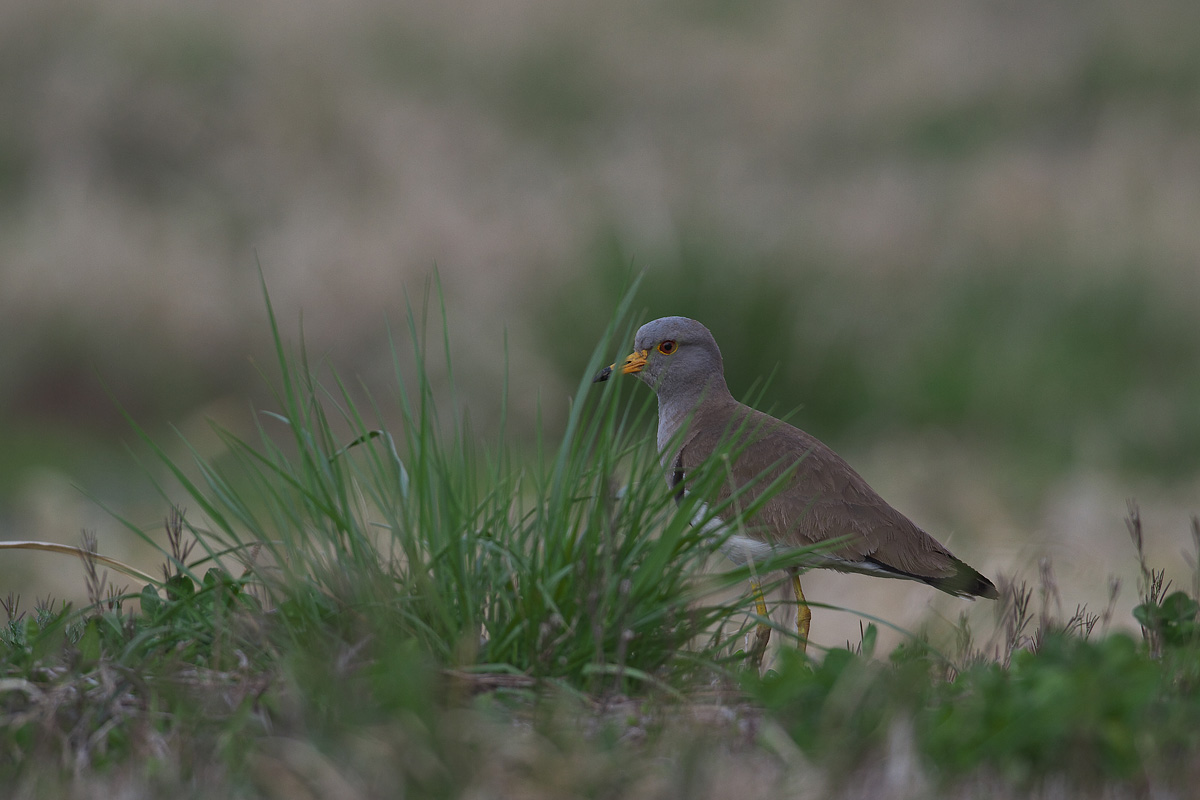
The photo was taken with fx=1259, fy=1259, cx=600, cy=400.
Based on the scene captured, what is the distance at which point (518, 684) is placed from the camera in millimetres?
2361

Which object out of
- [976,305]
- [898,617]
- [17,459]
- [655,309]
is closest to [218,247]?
[17,459]

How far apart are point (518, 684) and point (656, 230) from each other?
6.62m

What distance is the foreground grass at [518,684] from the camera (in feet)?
6.41

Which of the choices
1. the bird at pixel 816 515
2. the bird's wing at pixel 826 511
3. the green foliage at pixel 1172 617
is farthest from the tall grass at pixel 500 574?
the green foliage at pixel 1172 617

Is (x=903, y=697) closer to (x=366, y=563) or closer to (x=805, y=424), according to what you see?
(x=366, y=563)

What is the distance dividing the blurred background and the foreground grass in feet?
3.74

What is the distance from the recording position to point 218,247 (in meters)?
11.8

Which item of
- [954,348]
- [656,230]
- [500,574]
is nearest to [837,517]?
[500,574]

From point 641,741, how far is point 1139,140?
1451 centimetres

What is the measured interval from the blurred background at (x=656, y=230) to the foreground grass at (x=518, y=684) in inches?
44.9

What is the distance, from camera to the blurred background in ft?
26.8

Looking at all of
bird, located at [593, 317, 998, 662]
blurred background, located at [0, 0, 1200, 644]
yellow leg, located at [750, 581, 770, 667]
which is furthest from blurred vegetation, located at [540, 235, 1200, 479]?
yellow leg, located at [750, 581, 770, 667]

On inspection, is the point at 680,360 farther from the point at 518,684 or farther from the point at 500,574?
the point at 518,684

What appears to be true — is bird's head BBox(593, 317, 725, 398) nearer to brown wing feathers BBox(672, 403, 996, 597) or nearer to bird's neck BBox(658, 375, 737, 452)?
bird's neck BBox(658, 375, 737, 452)
